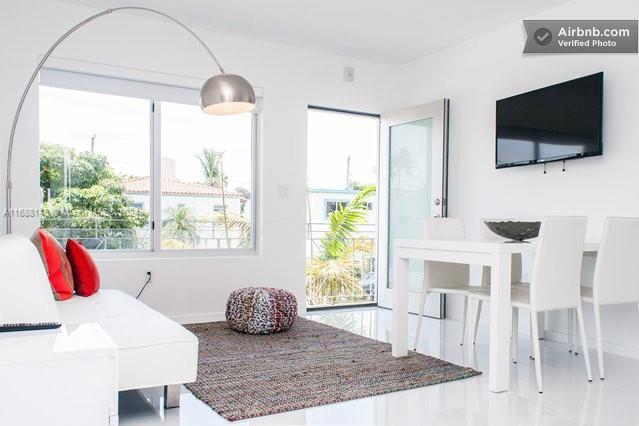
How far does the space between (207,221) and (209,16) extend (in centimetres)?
172

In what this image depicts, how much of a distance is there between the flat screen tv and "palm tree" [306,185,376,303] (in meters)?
2.21

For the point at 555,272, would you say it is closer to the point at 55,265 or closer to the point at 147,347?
the point at 147,347

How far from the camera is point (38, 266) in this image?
1.77 m

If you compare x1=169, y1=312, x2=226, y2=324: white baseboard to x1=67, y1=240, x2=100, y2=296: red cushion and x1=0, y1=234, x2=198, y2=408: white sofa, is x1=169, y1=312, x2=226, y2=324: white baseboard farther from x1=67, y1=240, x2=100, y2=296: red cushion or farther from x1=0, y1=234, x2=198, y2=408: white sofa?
x1=0, y1=234, x2=198, y2=408: white sofa

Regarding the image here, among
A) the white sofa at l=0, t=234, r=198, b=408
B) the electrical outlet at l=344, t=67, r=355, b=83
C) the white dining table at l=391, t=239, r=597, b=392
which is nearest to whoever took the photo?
the white sofa at l=0, t=234, r=198, b=408

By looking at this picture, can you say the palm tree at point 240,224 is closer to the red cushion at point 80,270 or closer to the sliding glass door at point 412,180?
the sliding glass door at point 412,180

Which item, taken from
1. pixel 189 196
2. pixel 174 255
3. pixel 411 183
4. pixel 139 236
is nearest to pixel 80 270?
pixel 139 236

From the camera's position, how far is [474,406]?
8.05ft

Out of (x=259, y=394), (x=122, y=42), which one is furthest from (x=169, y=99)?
(x=259, y=394)

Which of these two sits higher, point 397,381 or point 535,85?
point 535,85

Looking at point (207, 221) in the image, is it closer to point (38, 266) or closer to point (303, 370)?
point (303, 370)

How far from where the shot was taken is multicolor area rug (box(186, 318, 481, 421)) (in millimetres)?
2460

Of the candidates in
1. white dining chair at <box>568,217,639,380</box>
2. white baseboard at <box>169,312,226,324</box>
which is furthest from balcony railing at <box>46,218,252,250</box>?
white dining chair at <box>568,217,639,380</box>

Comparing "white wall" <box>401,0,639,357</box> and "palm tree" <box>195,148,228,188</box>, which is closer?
"white wall" <box>401,0,639,357</box>
